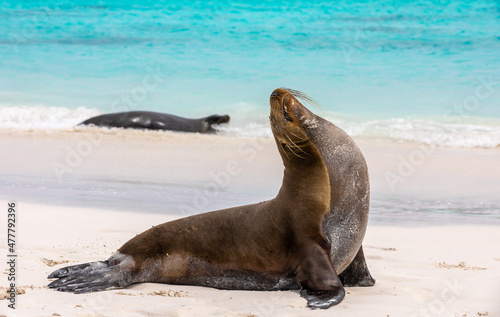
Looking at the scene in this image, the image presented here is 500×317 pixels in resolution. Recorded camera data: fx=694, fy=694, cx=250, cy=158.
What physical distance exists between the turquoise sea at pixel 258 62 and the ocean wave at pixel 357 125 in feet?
0.15

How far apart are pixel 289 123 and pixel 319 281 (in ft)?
3.45

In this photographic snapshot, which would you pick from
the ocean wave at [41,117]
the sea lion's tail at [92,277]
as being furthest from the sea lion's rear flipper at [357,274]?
the ocean wave at [41,117]

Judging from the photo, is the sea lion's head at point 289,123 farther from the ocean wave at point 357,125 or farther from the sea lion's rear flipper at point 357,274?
the ocean wave at point 357,125

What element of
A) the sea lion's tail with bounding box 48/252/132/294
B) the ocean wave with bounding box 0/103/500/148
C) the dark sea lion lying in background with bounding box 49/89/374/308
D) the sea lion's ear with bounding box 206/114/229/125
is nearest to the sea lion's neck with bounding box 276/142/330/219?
the dark sea lion lying in background with bounding box 49/89/374/308

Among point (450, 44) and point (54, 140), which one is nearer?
point (54, 140)

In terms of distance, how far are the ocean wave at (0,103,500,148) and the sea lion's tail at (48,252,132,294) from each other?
9.60m

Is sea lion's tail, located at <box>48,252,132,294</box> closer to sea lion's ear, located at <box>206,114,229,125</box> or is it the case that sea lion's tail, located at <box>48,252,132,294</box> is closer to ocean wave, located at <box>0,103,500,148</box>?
ocean wave, located at <box>0,103,500,148</box>

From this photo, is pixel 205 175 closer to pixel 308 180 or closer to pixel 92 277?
pixel 92 277

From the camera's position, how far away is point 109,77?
22.4 metres

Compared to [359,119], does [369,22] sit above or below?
above

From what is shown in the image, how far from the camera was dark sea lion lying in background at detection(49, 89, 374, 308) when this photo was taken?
4.53 meters

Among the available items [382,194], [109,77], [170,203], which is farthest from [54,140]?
[109,77]

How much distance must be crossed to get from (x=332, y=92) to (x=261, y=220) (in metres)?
14.5

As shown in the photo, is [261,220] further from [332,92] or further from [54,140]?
[332,92]
